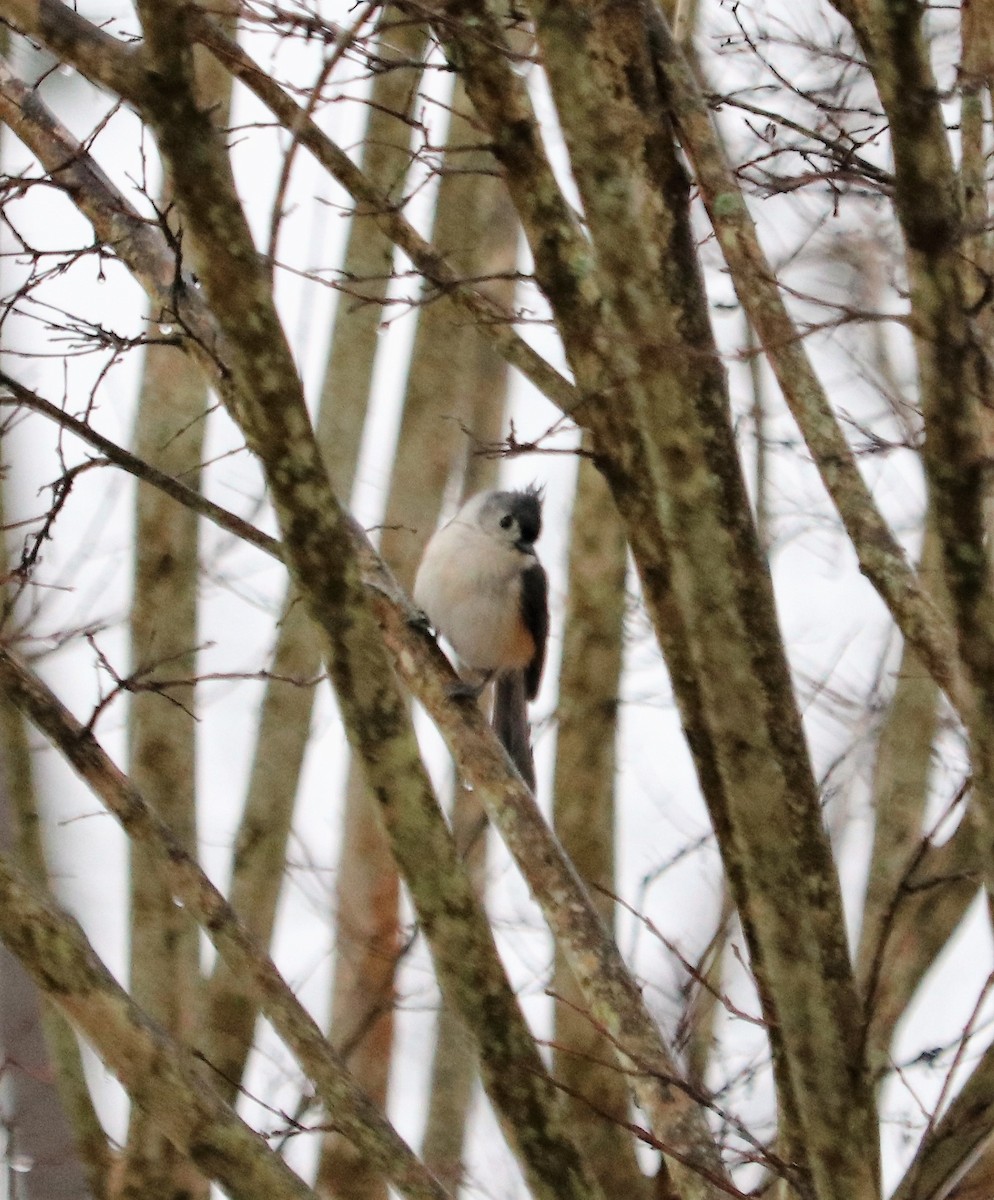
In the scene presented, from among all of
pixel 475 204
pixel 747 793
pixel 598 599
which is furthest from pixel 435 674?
pixel 475 204

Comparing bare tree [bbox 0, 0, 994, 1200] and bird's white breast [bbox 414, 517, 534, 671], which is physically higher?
bird's white breast [bbox 414, 517, 534, 671]

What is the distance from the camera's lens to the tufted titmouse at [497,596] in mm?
5094

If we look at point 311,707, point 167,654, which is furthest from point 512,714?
point 167,654

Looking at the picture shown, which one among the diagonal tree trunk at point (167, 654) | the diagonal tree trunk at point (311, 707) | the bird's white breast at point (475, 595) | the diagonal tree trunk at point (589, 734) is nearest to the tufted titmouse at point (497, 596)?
the bird's white breast at point (475, 595)

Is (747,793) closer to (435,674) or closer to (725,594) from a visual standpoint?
(725,594)

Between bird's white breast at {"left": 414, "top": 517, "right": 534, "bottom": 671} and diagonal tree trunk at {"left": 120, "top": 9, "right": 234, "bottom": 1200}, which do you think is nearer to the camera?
diagonal tree trunk at {"left": 120, "top": 9, "right": 234, "bottom": 1200}

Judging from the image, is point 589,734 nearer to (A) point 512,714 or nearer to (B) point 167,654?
(A) point 512,714

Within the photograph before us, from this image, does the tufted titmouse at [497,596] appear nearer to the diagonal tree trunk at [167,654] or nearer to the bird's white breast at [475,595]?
the bird's white breast at [475,595]

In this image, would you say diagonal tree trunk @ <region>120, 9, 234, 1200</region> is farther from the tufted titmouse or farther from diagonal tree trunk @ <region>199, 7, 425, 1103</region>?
the tufted titmouse

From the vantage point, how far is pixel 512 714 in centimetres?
537

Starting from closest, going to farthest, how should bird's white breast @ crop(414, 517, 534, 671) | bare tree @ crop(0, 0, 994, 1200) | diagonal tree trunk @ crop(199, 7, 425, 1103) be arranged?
bare tree @ crop(0, 0, 994, 1200)
diagonal tree trunk @ crop(199, 7, 425, 1103)
bird's white breast @ crop(414, 517, 534, 671)

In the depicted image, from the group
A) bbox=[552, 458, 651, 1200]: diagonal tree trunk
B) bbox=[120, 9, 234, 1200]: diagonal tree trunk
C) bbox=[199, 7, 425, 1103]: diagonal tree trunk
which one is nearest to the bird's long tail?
bbox=[552, 458, 651, 1200]: diagonal tree trunk

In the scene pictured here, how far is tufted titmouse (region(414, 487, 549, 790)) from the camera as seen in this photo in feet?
16.7

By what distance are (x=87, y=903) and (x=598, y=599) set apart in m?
1.85
